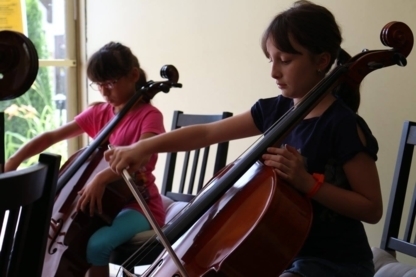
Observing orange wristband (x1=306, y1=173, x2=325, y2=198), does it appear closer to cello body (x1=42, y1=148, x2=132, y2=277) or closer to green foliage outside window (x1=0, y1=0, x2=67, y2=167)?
cello body (x1=42, y1=148, x2=132, y2=277)

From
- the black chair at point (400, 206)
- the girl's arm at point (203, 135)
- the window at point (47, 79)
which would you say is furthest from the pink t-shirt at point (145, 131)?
the window at point (47, 79)

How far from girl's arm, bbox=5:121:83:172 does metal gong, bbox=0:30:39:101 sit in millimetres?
781

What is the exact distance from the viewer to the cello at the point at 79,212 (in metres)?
1.55

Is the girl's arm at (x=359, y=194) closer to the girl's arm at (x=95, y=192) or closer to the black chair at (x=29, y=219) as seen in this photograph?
the black chair at (x=29, y=219)

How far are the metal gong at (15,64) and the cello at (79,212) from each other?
485 millimetres

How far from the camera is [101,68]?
1.83m

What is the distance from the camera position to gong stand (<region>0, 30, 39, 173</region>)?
46.4 inches

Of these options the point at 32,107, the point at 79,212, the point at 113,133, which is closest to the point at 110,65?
the point at 113,133

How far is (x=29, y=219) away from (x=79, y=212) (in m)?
0.76

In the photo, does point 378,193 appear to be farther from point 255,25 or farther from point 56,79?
point 56,79

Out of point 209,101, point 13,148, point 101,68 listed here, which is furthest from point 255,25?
point 13,148

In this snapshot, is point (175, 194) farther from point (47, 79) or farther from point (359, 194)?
point (47, 79)

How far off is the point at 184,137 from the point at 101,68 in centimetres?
54

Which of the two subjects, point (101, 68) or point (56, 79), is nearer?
point (101, 68)
